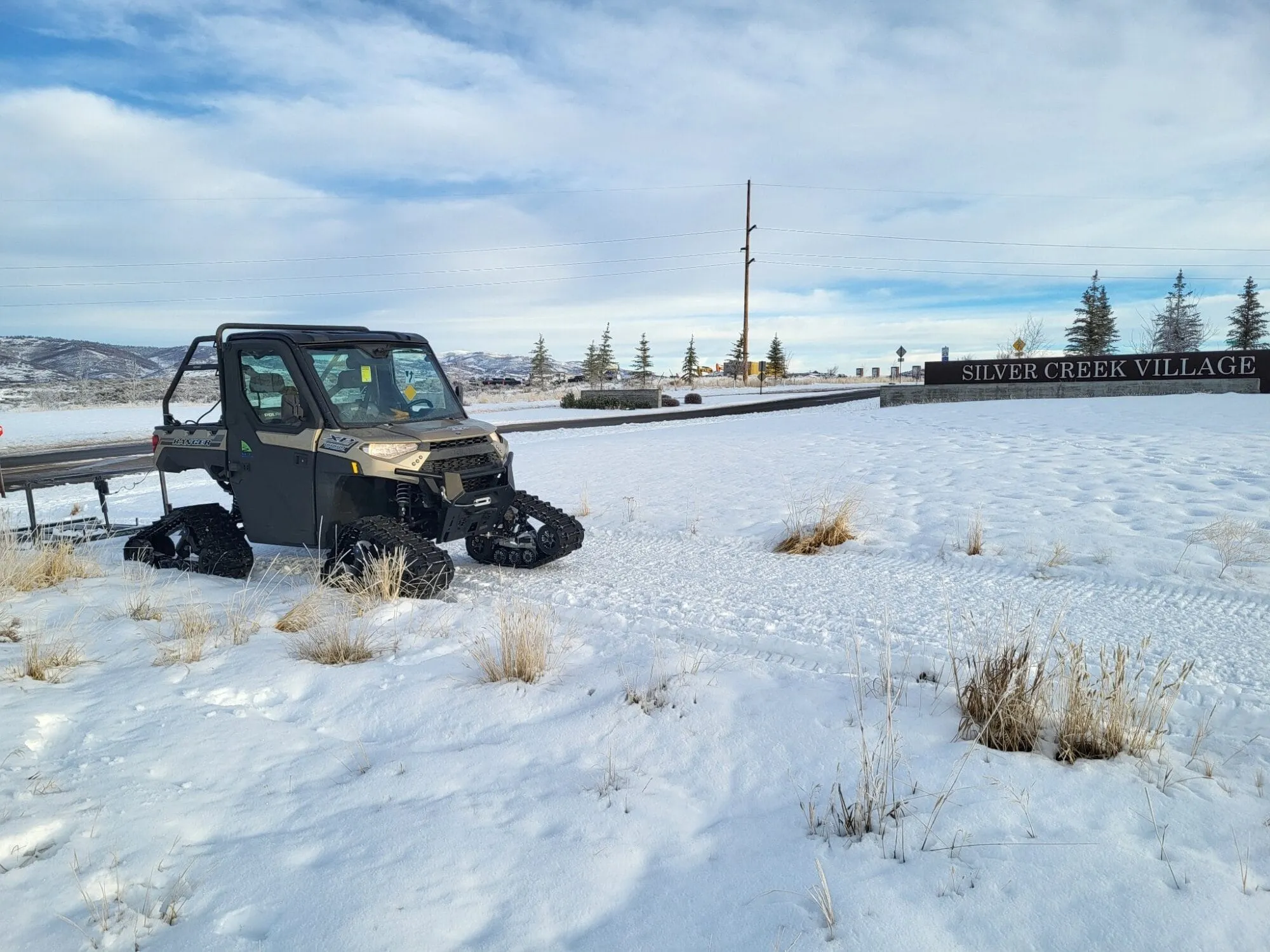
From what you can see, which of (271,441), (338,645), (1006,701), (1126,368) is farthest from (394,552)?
(1126,368)

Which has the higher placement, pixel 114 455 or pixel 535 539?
pixel 535 539

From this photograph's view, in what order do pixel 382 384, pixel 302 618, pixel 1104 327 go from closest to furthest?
pixel 302 618
pixel 382 384
pixel 1104 327

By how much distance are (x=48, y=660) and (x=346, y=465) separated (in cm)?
242

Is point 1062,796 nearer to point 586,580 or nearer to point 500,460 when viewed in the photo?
point 586,580

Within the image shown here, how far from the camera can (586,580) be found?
6.85 m

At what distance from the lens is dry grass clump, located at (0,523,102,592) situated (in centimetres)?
657

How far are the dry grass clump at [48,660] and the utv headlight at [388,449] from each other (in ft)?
7.75

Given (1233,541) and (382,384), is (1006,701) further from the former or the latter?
(382,384)

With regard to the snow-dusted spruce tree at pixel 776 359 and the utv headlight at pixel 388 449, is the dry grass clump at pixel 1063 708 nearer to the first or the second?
the utv headlight at pixel 388 449

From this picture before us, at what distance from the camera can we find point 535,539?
7320 millimetres

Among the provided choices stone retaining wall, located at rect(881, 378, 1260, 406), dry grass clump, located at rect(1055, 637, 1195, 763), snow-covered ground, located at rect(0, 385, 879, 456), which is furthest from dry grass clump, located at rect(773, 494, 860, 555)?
snow-covered ground, located at rect(0, 385, 879, 456)

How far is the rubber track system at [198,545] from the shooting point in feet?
23.8

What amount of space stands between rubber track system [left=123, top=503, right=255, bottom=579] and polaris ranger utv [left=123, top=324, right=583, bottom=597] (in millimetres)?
13

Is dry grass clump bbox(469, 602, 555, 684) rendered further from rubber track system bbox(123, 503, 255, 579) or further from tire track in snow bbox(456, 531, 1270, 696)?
rubber track system bbox(123, 503, 255, 579)
